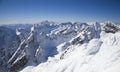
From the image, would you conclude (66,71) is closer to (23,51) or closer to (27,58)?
(27,58)

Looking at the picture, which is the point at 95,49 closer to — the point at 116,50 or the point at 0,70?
the point at 116,50

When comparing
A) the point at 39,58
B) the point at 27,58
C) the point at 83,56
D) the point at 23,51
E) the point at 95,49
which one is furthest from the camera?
the point at 23,51

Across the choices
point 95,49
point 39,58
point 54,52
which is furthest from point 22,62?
point 95,49

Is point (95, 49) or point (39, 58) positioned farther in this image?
point (39, 58)

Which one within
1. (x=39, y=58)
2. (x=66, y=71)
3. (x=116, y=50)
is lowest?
(x=39, y=58)

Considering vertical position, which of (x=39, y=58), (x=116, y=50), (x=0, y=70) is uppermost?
(x=116, y=50)

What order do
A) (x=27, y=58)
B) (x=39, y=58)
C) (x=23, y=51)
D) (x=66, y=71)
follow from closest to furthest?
1. (x=66, y=71)
2. (x=39, y=58)
3. (x=27, y=58)
4. (x=23, y=51)

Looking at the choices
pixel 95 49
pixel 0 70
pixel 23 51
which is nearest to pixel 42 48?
pixel 23 51

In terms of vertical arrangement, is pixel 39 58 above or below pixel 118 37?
below

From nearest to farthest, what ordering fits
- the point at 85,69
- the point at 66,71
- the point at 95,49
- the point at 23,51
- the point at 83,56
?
the point at 85,69 < the point at 66,71 < the point at 83,56 < the point at 95,49 < the point at 23,51
